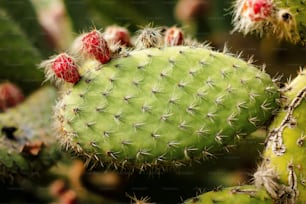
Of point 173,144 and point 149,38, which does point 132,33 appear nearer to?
point 149,38

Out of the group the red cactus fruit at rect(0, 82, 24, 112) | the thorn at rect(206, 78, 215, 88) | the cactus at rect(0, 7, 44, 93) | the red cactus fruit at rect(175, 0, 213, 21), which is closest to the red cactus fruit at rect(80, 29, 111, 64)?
the thorn at rect(206, 78, 215, 88)

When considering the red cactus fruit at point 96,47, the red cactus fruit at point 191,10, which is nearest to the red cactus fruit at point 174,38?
the red cactus fruit at point 96,47

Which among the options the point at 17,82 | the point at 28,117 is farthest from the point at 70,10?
the point at 28,117

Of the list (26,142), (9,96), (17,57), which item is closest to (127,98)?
(26,142)

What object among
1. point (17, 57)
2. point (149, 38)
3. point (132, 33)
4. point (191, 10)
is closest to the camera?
point (149, 38)

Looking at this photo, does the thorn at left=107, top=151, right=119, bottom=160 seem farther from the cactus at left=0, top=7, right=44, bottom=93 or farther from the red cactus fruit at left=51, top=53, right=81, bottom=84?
the cactus at left=0, top=7, right=44, bottom=93

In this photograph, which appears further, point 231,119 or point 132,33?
point 132,33
